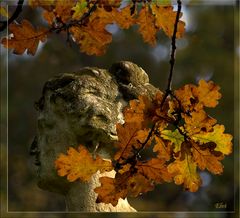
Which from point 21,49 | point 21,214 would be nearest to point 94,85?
point 21,49

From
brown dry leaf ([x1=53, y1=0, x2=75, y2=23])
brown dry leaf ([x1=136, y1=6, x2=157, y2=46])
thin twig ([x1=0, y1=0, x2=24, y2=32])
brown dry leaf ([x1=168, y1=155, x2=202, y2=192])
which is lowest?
brown dry leaf ([x1=168, y1=155, x2=202, y2=192])

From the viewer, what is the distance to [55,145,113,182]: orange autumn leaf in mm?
2121

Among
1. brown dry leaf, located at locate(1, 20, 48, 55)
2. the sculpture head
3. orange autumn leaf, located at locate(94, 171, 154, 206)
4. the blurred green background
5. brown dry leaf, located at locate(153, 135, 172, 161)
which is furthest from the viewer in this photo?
the blurred green background

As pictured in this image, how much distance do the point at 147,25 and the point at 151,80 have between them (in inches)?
251

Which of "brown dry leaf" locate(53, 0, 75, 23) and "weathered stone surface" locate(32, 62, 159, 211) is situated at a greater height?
"brown dry leaf" locate(53, 0, 75, 23)

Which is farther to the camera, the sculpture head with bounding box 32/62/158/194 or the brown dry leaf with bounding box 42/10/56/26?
the brown dry leaf with bounding box 42/10/56/26

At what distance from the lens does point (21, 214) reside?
823cm

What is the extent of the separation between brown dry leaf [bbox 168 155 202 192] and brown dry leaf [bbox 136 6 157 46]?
53cm

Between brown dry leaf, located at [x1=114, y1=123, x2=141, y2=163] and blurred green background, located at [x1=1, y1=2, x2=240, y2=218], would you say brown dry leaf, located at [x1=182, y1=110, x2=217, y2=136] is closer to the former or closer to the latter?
brown dry leaf, located at [x1=114, y1=123, x2=141, y2=163]

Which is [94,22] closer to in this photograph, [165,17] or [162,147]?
[165,17]

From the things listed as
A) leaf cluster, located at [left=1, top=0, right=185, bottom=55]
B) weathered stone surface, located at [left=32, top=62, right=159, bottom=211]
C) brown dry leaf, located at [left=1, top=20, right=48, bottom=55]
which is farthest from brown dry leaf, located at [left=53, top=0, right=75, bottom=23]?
weathered stone surface, located at [left=32, top=62, right=159, bottom=211]

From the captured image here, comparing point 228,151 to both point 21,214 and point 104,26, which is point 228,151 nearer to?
point 104,26

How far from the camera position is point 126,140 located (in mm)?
2115

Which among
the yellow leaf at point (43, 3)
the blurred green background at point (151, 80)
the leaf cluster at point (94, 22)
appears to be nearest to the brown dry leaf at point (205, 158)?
the leaf cluster at point (94, 22)
